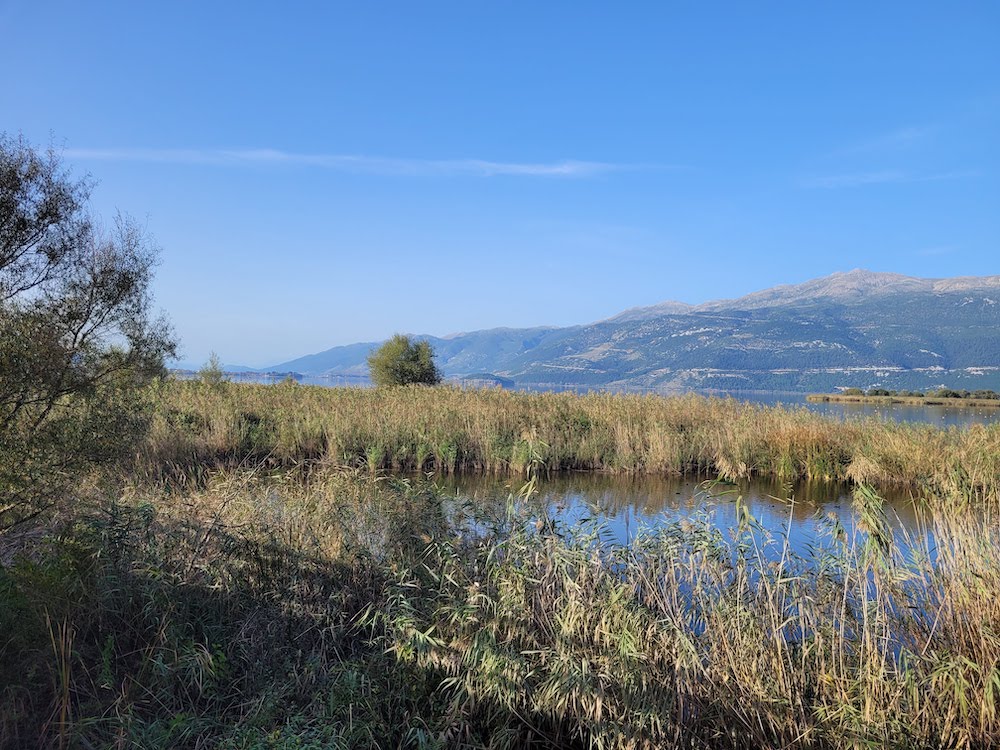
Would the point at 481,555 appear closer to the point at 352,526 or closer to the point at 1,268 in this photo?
the point at 352,526

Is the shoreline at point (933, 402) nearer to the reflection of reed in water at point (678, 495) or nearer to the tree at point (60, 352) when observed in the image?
the reflection of reed in water at point (678, 495)

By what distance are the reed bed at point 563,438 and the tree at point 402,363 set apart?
65.9 feet

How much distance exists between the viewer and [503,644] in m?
4.02

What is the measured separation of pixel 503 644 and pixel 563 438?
11753 mm

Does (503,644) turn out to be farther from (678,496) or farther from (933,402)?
(933,402)

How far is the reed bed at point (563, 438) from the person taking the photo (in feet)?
45.0

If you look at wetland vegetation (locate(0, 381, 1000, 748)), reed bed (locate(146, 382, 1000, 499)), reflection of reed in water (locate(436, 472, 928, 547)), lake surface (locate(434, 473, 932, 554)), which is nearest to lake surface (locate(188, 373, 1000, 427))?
reed bed (locate(146, 382, 1000, 499))

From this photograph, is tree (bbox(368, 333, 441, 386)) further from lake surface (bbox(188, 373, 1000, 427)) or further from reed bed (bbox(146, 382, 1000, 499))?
reed bed (bbox(146, 382, 1000, 499))

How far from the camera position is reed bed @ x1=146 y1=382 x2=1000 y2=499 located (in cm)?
1372

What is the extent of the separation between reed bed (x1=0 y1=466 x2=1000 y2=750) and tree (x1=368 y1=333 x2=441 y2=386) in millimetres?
31685

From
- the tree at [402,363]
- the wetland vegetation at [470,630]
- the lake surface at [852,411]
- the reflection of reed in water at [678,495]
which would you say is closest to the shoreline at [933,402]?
the lake surface at [852,411]

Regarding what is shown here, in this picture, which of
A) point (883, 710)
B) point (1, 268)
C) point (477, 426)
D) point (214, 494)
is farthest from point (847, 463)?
point (1, 268)

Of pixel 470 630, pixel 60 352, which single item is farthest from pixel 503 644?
pixel 60 352

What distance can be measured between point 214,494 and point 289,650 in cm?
228
